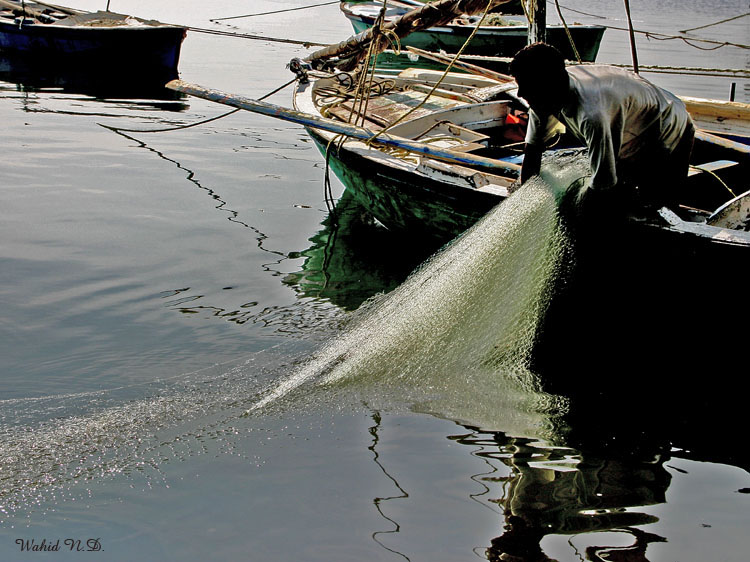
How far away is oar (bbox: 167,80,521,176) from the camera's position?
255 inches

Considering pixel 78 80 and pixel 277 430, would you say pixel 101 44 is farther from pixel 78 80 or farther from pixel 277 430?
pixel 277 430

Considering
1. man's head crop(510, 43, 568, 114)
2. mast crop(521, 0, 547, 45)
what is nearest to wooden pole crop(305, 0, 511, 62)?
mast crop(521, 0, 547, 45)

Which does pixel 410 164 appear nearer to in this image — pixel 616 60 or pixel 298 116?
pixel 298 116

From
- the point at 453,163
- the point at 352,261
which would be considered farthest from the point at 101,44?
the point at 453,163

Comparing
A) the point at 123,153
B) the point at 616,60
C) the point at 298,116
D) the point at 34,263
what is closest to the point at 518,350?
the point at 298,116

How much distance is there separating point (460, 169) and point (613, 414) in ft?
9.19

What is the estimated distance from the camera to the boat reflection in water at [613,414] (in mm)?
3207

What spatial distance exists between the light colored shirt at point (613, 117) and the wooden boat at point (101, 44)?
1505 centimetres

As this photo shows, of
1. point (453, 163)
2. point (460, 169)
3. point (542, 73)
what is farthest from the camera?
point (453, 163)

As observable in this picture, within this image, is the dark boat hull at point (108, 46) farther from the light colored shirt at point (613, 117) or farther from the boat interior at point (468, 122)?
the light colored shirt at point (613, 117)

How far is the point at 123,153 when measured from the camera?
10.5 meters

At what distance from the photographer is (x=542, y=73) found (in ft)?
11.9

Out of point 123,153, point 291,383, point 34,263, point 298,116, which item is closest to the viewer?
point 291,383

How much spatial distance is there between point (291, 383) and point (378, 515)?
141cm
